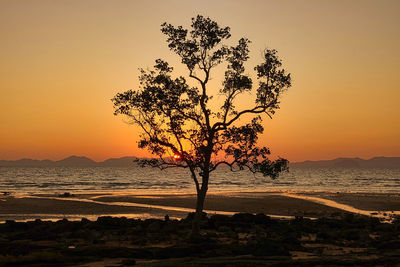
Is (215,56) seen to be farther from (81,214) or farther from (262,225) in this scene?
(81,214)

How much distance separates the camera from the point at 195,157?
30172 mm

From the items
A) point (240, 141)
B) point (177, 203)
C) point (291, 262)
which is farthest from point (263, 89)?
point (177, 203)

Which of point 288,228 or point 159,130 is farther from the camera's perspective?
point 288,228

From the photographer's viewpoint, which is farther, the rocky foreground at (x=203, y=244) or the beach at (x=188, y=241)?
the beach at (x=188, y=241)

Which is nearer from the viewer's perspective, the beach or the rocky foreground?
the rocky foreground

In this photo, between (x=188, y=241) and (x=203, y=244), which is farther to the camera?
(x=188, y=241)

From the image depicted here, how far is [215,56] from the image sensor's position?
98.2ft

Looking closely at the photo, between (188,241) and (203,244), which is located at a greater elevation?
(203,244)

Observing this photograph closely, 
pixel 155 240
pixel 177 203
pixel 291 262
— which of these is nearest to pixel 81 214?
pixel 177 203

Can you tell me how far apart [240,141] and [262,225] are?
38.4ft

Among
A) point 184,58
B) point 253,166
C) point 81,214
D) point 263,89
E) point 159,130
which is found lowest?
point 81,214

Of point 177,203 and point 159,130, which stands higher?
point 159,130

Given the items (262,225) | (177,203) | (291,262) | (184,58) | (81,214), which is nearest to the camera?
(291,262)

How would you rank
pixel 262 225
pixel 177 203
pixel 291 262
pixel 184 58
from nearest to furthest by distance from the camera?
pixel 291 262 < pixel 184 58 < pixel 262 225 < pixel 177 203
